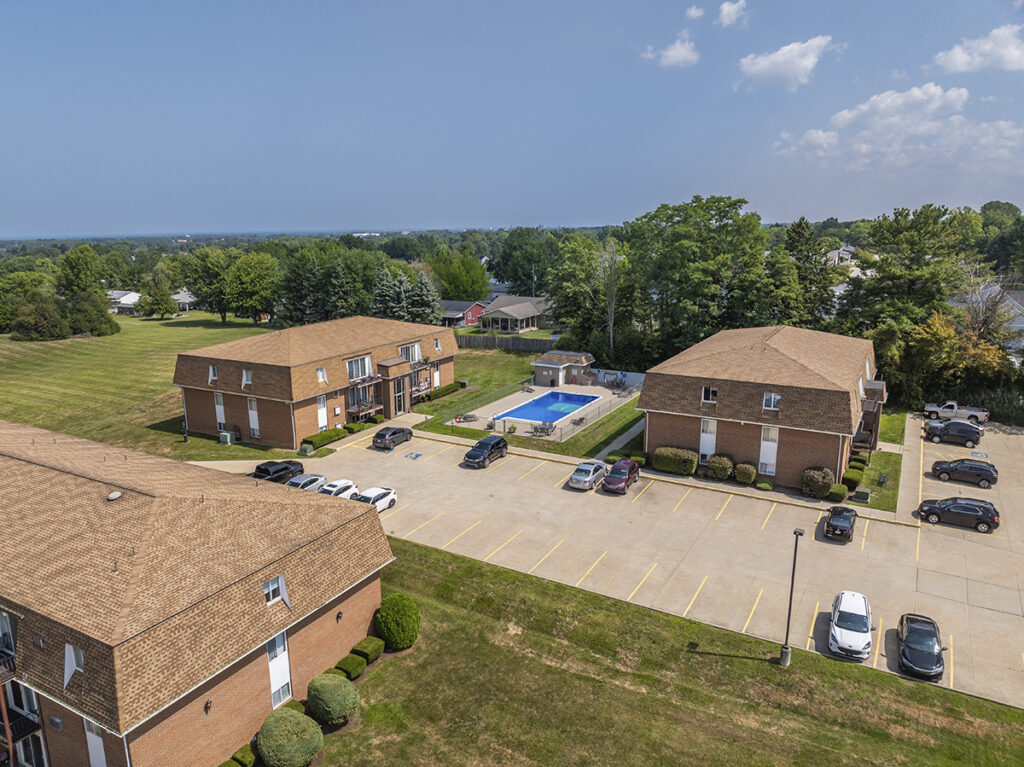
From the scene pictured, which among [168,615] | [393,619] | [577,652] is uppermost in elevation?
[168,615]

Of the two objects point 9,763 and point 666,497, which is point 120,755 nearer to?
point 9,763

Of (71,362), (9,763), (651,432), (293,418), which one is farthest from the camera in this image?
(71,362)

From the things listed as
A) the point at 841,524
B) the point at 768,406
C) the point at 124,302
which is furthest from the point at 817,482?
the point at 124,302

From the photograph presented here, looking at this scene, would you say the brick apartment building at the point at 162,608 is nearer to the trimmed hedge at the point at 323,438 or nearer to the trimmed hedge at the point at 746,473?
the trimmed hedge at the point at 323,438

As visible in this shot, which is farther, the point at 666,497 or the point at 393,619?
the point at 666,497

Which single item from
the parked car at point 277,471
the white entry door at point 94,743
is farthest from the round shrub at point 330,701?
the parked car at point 277,471

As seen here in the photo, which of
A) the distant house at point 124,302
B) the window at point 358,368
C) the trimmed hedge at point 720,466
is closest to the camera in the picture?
the trimmed hedge at point 720,466

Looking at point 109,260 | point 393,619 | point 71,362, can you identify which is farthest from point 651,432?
point 109,260
